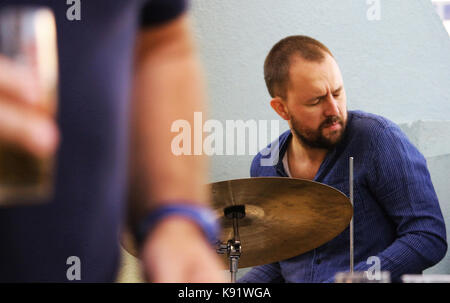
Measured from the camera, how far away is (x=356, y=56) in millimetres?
1842

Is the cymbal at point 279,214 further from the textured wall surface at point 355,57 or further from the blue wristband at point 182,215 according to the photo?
the blue wristband at point 182,215

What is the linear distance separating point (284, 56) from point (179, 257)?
4.93 ft

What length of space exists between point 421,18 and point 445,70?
16 centimetres

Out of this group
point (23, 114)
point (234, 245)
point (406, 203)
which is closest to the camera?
point (23, 114)

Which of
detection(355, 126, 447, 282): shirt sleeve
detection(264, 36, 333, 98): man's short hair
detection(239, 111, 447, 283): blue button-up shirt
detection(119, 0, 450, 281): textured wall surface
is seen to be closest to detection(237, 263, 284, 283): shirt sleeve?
detection(239, 111, 447, 283): blue button-up shirt

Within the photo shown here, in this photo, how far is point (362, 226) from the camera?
5.35 feet

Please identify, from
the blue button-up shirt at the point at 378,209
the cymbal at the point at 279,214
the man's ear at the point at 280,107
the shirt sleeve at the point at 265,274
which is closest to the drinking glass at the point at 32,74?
the cymbal at the point at 279,214

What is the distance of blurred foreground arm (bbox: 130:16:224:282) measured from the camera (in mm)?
390

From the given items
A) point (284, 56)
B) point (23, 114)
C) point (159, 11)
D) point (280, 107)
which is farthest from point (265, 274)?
point (23, 114)

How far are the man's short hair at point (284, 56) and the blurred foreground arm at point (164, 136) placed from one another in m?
1.33

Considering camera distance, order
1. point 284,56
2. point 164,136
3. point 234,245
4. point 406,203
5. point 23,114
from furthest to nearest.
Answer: point 284,56 < point 406,203 < point 234,245 < point 164,136 < point 23,114

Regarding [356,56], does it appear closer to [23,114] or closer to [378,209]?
[378,209]

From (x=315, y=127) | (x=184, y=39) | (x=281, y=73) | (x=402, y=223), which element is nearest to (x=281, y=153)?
(x=315, y=127)

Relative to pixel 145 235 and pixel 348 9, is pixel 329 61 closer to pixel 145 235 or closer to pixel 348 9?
pixel 348 9
